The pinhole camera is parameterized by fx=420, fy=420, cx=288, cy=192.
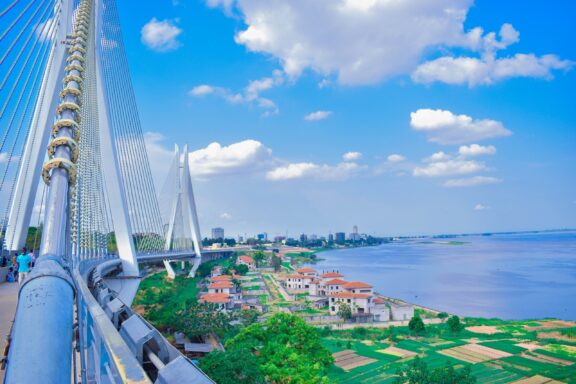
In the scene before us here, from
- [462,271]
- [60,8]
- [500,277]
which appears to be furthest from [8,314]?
[462,271]

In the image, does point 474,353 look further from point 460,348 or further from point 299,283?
point 299,283

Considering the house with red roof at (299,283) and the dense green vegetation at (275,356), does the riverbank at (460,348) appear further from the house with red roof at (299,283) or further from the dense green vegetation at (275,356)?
the house with red roof at (299,283)

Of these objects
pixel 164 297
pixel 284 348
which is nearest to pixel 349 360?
pixel 284 348

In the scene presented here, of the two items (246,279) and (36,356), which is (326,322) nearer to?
(246,279)

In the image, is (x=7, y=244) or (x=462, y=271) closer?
(x=7, y=244)

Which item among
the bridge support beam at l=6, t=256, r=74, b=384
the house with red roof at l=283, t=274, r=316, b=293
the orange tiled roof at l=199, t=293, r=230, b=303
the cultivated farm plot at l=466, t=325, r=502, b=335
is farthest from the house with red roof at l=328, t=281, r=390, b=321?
the bridge support beam at l=6, t=256, r=74, b=384
